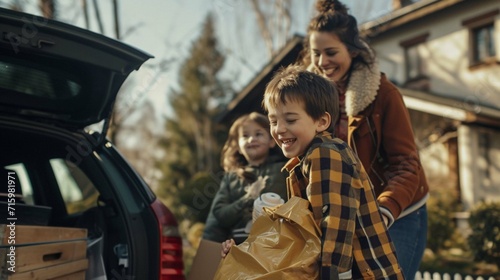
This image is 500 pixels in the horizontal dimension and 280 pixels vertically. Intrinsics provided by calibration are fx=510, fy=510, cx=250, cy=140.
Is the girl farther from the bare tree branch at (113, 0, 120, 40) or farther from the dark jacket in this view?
the bare tree branch at (113, 0, 120, 40)

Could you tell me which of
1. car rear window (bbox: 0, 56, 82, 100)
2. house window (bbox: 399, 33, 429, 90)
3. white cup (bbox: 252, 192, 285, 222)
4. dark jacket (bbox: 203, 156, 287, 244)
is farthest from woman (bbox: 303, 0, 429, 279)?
house window (bbox: 399, 33, 429, 90)

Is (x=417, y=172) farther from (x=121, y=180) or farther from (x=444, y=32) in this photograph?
(x=444, y=32)

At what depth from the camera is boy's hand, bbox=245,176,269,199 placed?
2928 millimetres

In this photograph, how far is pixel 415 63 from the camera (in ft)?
49.0

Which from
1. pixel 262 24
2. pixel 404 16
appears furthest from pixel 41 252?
pixel 262 24

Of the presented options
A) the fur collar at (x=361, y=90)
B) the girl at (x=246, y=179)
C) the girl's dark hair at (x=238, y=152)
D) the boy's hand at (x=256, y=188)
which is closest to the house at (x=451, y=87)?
the girl's dark hair at (x=238, y=152)

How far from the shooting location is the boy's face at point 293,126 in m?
1.79

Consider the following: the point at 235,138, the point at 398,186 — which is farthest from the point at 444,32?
the point at 398,186

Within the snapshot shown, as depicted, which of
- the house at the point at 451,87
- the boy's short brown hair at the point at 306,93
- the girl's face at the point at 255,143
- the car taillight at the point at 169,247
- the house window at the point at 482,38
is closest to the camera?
the boy's short brown hair at the point at 306,93

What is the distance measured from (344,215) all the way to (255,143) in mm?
1539

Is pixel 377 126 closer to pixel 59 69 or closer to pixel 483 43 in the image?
pixel 59 69

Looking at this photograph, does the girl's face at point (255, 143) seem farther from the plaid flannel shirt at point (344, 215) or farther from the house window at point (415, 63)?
the house window at point (415, 63)

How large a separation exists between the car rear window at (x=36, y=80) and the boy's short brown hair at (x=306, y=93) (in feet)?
3.59

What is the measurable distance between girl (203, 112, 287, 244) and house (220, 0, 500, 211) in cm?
711
